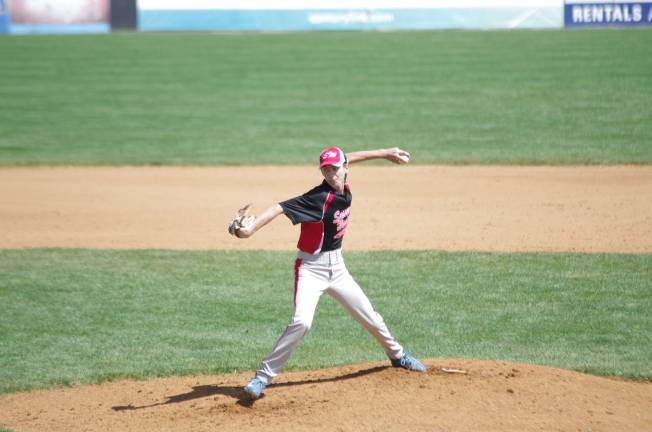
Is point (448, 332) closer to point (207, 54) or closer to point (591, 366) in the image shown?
point (591, 366)

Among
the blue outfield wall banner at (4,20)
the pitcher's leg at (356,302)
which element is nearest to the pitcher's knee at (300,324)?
the pitcher's leg at (356,302)

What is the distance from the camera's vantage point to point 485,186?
1557cm

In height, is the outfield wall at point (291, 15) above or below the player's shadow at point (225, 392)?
above

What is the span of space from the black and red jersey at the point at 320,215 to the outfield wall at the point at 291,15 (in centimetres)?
2665

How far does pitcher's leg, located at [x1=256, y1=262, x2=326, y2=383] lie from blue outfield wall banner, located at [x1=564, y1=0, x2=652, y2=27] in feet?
87.5

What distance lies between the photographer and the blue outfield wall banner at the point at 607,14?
30.6 m

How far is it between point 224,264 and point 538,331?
170 inches

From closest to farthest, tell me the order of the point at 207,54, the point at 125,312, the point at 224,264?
the point at 125,312, the point at 224,264, the point at 207,54

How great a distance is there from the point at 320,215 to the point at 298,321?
81 centimetres

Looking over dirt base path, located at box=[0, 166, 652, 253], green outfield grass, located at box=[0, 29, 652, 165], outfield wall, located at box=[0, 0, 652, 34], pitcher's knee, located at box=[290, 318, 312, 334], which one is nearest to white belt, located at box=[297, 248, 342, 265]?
pitcher's knee, located at box=[290, 318, 312, 334]

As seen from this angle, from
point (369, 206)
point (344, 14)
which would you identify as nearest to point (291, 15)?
point (344, 14)

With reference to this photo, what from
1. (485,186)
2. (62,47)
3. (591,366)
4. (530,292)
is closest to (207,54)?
(62,47)

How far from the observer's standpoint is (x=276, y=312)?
32.3 feet

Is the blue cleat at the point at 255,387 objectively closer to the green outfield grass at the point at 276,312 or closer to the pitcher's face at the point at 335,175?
the green outfield grass at the point at 276,312
